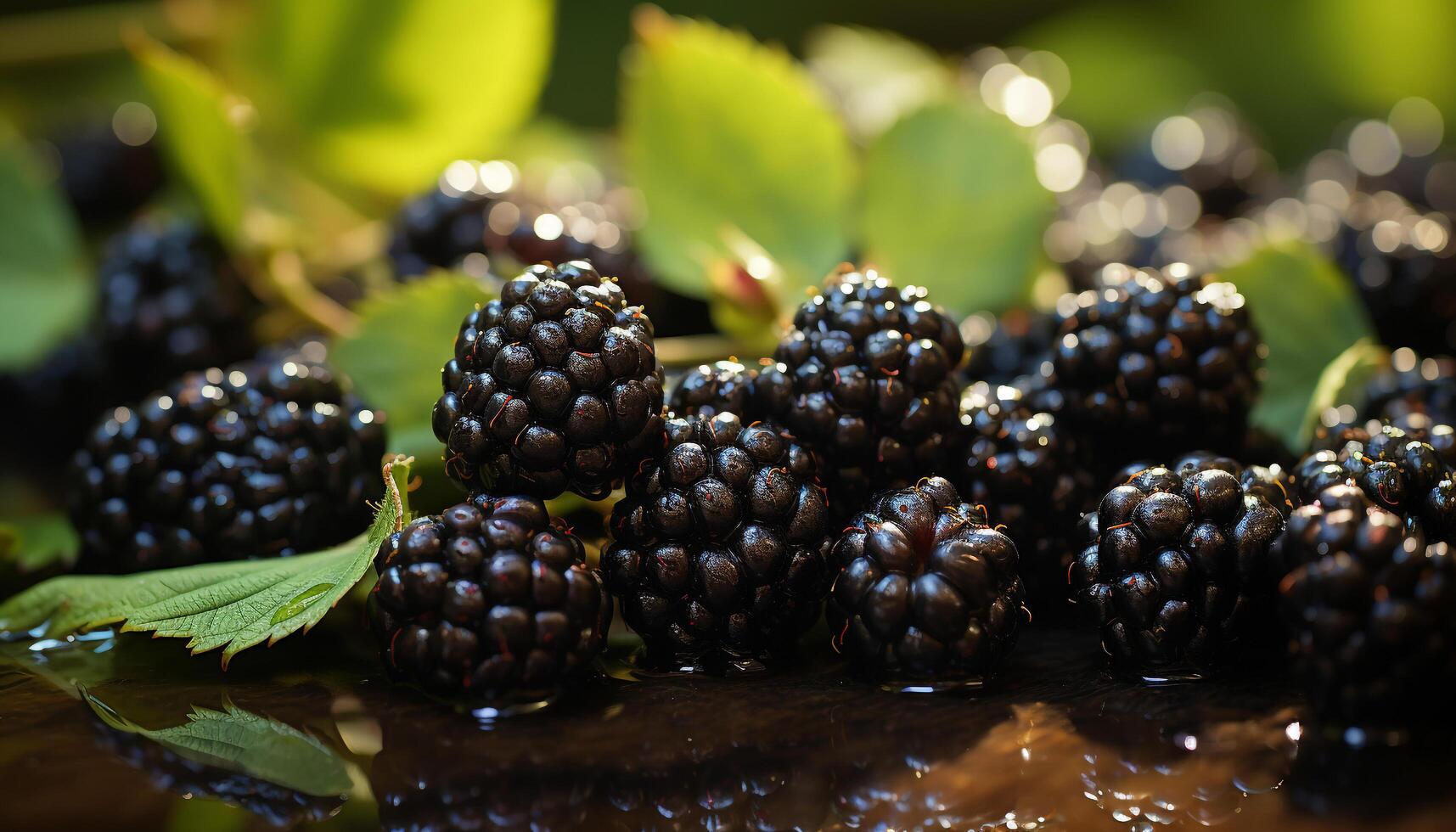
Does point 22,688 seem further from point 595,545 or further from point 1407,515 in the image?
point 1407,515

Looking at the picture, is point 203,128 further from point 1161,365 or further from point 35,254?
point 1161,365

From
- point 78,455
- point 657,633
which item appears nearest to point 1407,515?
point 657,633

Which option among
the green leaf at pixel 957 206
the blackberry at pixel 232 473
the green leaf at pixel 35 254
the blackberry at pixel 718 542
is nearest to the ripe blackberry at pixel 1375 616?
the blackberry at pixel 718 542

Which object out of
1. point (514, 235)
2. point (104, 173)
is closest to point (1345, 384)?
point (514, 235)

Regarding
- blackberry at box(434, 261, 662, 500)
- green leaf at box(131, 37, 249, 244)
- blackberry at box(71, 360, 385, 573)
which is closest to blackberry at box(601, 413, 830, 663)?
blackberry at box(434, 261, 662, 500)

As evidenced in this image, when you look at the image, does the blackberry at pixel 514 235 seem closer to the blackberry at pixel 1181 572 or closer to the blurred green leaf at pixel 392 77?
the blurred green leaf at pixel 392 77

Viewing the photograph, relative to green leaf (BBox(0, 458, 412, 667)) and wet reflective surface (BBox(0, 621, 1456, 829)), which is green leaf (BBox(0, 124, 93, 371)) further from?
wet reflective surface (BBox(0, 621, 1456, 829))
